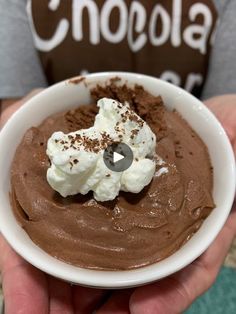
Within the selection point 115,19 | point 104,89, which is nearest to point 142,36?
point 115,19

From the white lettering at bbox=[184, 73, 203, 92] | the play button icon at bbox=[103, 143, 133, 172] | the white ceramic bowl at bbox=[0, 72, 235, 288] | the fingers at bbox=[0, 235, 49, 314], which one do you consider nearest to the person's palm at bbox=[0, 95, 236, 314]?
the fingers at bbox=[0, 235, 49, 314]

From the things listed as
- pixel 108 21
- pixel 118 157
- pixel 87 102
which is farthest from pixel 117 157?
pixel 108 21

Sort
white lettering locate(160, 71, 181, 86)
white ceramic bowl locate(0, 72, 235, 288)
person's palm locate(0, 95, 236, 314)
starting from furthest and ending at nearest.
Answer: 1. white lettering locate(160, 71, 181, 86)
2. person's palm locate(0, 95, 236, 314)
3. white ceramic bowl locate(0, 72, 235, 288)

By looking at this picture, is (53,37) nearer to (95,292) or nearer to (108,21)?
(108,21)

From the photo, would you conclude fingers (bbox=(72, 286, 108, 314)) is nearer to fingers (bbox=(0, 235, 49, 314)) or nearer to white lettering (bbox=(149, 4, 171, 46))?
fingers (bbox=(0, 235, 49, 314))

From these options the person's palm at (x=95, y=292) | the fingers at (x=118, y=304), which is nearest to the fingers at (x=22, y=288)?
the person's palm at (x=95, y=292)

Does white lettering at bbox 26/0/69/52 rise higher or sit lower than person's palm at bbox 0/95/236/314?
higher

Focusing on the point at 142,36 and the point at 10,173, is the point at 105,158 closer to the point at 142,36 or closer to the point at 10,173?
the point at 10,173
